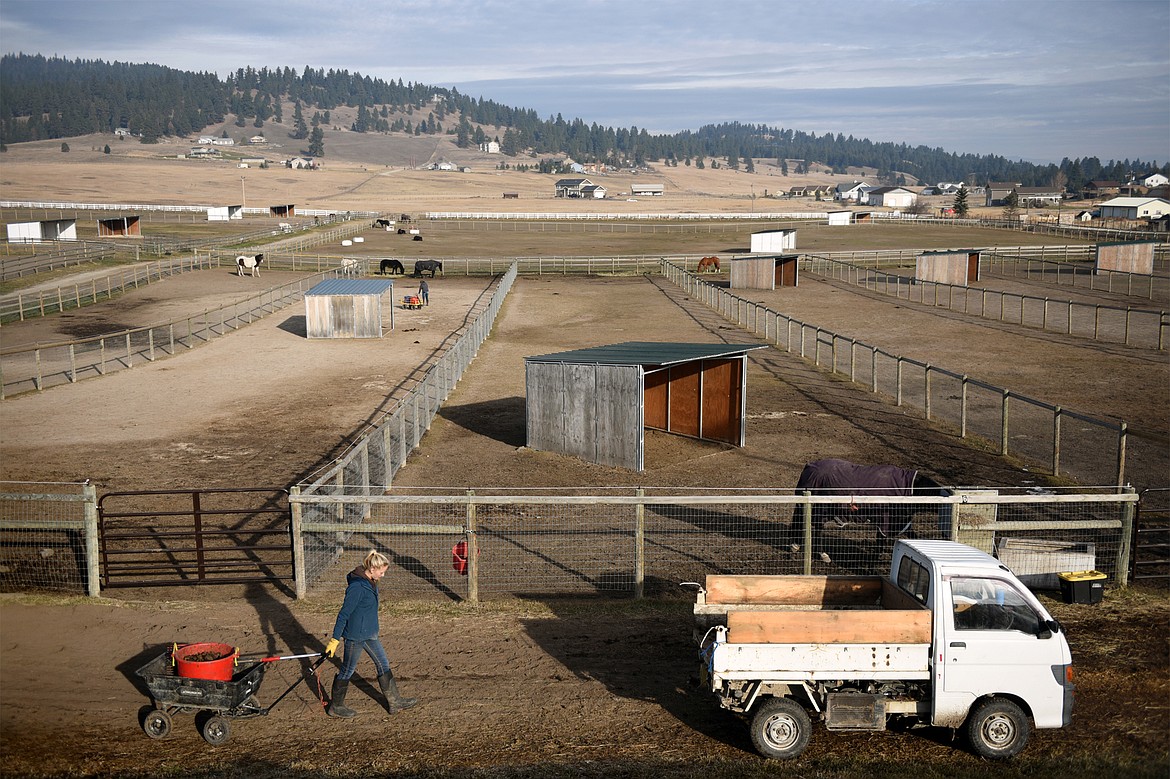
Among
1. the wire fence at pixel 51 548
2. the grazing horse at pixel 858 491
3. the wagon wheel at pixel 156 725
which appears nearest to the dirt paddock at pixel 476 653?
the wagon wheel at pixel 156 725

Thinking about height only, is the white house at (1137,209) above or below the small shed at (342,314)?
above

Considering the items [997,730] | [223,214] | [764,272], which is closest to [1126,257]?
[764,272]

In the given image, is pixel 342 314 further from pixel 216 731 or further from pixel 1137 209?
pixel 1137 209

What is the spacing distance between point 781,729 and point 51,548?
11.1m

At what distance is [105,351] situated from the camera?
34.4 metres

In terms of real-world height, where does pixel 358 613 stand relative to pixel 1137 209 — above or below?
below

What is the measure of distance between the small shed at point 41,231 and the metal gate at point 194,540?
63.1 metres

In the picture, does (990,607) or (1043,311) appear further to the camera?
(1043,311)

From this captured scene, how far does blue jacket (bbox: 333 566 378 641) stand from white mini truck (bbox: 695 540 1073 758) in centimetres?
309

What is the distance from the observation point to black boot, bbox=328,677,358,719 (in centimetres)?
920

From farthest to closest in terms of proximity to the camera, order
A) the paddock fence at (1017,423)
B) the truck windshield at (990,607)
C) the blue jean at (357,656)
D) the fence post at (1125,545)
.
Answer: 1. the paddock fence at (1017,423)
2. the fence post at (1125,545)
3. the blue jean at (357,656)
4. the truck windshield at (990,607)

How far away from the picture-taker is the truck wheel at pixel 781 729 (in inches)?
329

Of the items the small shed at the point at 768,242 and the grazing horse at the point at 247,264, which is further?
the small shed at the point at 768,242

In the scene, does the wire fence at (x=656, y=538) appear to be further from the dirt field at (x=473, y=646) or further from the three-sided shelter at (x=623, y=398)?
the three-sided shelter at (x=623, y=398)
